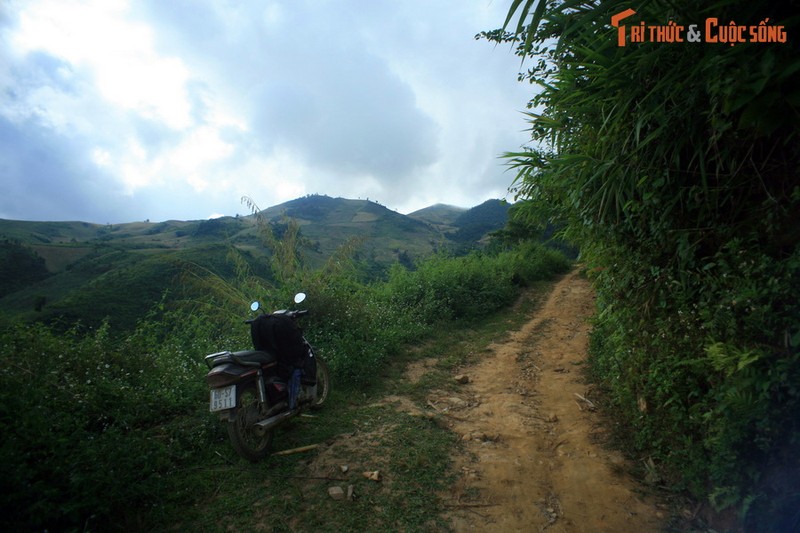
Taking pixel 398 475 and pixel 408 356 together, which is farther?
pixel 408 356

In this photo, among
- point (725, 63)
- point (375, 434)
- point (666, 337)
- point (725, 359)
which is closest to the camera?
point (725, 63)

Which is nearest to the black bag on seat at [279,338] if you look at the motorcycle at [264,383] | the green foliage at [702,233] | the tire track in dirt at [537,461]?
the motorcycle at [264,383]

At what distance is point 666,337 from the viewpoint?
2699mm

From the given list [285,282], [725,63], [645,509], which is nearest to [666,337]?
[645,509]

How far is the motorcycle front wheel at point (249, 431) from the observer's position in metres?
2.98

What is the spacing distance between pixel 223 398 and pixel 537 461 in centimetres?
275

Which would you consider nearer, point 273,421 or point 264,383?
point 273,421

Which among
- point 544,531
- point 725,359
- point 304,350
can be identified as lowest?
point 544,531

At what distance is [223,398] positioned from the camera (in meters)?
2.94

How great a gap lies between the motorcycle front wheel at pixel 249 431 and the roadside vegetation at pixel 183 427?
0.15m

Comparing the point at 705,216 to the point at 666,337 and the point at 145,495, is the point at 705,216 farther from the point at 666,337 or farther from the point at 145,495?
the point at 145,495

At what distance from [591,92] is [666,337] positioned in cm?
217

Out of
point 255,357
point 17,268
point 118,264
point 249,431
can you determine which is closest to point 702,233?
point 255,357

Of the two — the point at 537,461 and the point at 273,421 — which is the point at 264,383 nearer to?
the point at 273,421
